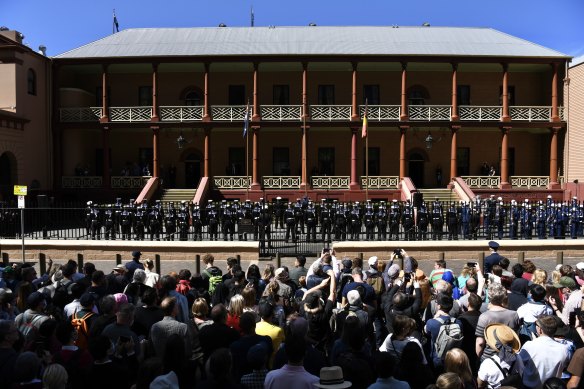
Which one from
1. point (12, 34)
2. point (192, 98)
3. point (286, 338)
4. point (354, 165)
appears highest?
point (12, 34)

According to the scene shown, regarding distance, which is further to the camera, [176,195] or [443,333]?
[176,195]

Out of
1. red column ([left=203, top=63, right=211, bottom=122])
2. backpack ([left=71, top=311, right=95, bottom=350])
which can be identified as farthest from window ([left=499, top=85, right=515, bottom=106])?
backpack ([left=71, top=311, right=95, bottom=350])

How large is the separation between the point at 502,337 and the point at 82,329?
452 cm

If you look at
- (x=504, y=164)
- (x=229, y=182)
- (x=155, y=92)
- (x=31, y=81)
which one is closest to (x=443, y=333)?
(x=229, y=182)

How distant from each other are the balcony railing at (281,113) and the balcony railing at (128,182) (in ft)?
26.9

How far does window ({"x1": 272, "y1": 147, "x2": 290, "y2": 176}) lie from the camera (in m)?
34.1

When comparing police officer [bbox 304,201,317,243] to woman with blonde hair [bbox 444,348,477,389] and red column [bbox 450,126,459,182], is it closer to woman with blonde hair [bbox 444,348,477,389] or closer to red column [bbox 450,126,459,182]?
woman with blonde hair [bbox 444,348,477,389]

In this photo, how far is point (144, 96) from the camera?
34.0 metres

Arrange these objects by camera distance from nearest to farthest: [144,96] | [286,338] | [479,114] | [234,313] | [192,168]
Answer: [286,338]
[234,313]
[479,114]
[144,96]
[192,168]

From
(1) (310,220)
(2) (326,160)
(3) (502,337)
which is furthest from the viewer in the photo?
(2) (326,160)

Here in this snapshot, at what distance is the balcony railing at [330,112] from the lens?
31031 millimetres

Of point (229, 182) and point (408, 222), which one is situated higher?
point (229, 182)

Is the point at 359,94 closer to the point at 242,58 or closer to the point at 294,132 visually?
the point at 294,132

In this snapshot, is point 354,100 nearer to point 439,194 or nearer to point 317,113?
point 317,113
